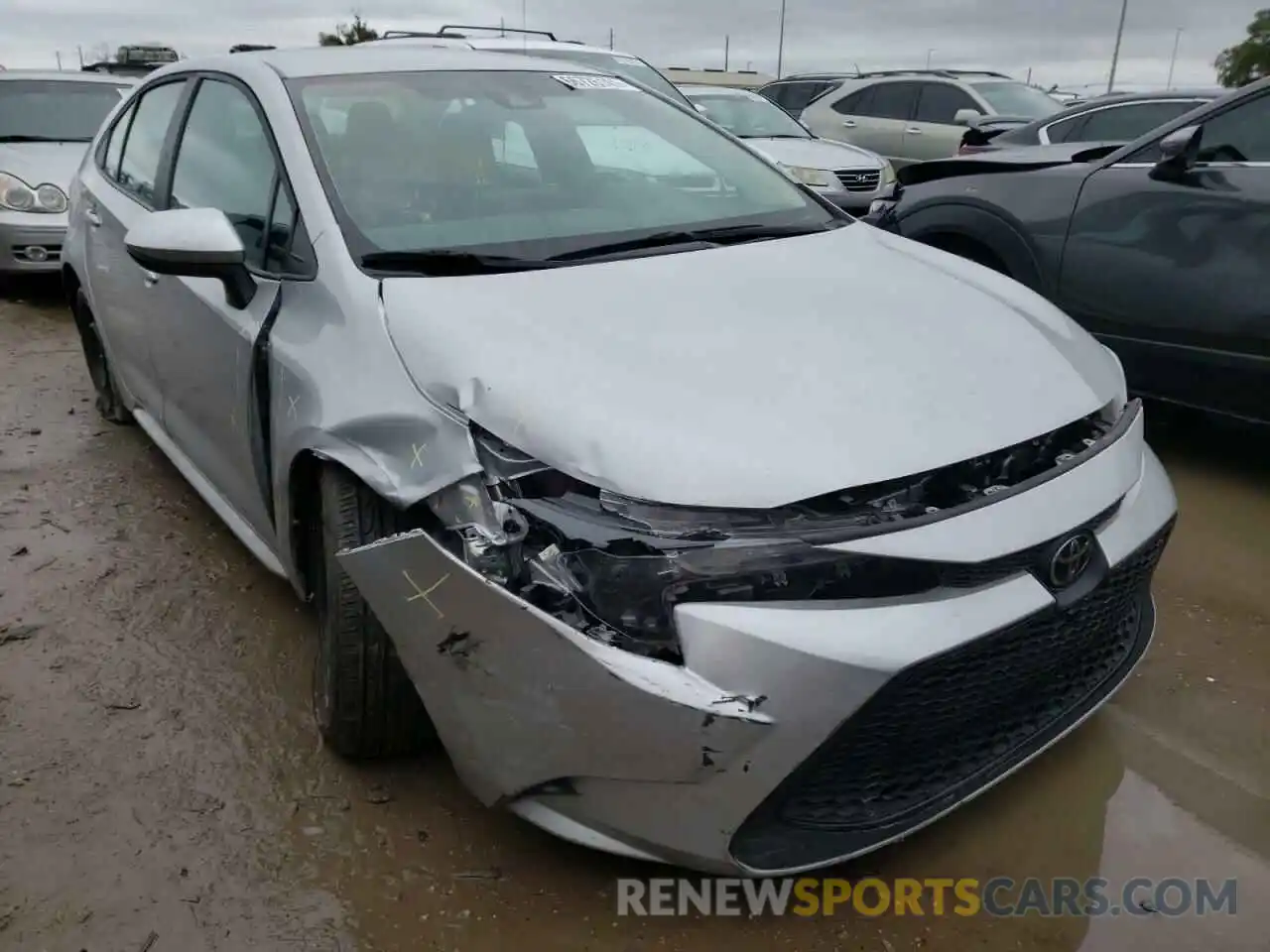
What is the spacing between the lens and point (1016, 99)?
11.1 meters

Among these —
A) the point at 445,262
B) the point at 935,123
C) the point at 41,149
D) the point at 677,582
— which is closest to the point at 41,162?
the point at 41,149

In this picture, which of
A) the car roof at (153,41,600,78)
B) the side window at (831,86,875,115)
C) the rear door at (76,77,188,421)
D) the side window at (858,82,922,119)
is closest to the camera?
the car roof at (153,41,600,78)

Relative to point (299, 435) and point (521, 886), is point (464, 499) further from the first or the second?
point (521, 886)

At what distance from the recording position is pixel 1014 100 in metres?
11.1

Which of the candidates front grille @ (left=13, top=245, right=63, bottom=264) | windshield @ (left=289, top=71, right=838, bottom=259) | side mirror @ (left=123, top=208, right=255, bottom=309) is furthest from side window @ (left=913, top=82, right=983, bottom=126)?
side mirror @ (left=123, top=208, right=255, bottom=309)

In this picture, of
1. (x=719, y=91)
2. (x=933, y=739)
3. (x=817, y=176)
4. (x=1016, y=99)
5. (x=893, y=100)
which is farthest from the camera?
(x=893, y=100)

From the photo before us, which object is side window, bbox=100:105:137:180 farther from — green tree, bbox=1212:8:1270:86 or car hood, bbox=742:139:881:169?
green tree, bbox=1212:8:1270:86

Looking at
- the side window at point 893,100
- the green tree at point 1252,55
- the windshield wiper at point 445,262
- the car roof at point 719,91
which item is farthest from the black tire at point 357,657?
the green tree at point 1252,55

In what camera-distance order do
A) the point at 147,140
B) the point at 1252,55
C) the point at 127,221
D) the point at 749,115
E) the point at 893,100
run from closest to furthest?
the point at 127,221 < the point at 147,140 < the point at 749,115 < the point at 893,100 < the point at 1252,55

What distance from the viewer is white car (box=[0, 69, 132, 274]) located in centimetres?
720

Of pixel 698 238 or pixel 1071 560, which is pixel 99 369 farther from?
pixel 1071 560

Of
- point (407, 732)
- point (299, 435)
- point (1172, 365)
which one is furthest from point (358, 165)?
point (1172, 365)

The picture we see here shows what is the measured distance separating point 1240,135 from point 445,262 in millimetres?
3320

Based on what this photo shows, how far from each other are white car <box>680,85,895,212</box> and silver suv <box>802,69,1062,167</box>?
1.54 m
